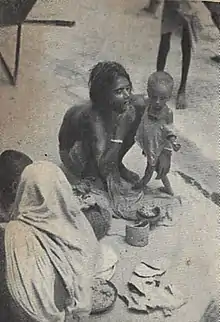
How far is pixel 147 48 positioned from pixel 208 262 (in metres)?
0.32

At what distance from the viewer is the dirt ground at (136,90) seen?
131 cm

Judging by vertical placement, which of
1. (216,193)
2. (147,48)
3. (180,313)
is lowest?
(180,313)

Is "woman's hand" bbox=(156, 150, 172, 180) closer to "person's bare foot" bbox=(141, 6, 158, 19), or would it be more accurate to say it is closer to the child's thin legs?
the child's thin legs

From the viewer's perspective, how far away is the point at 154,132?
1.32m

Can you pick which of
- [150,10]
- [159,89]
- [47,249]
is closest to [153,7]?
[150,10]

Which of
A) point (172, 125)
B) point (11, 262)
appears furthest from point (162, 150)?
point (11, 262)

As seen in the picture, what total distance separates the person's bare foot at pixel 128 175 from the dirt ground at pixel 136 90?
0.05 feet

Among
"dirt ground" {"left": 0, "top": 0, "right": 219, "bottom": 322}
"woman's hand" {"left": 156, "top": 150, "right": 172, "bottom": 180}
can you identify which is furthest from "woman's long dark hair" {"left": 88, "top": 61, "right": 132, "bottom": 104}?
"woman's hand" {"left": 156, "top": 150, "right": 172, "bottom": 180}

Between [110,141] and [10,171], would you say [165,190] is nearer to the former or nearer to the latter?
[110,141]

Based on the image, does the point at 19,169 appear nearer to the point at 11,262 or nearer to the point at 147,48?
the point at 11,262

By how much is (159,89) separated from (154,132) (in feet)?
0.20

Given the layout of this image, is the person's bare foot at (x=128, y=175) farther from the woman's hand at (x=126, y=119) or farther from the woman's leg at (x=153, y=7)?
the woman's leg at (x=153, y=7)

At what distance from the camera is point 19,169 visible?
4.24 ft

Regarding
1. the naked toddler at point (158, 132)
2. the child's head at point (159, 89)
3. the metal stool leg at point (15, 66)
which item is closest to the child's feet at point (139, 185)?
the naked toddler at point (158, 132)
